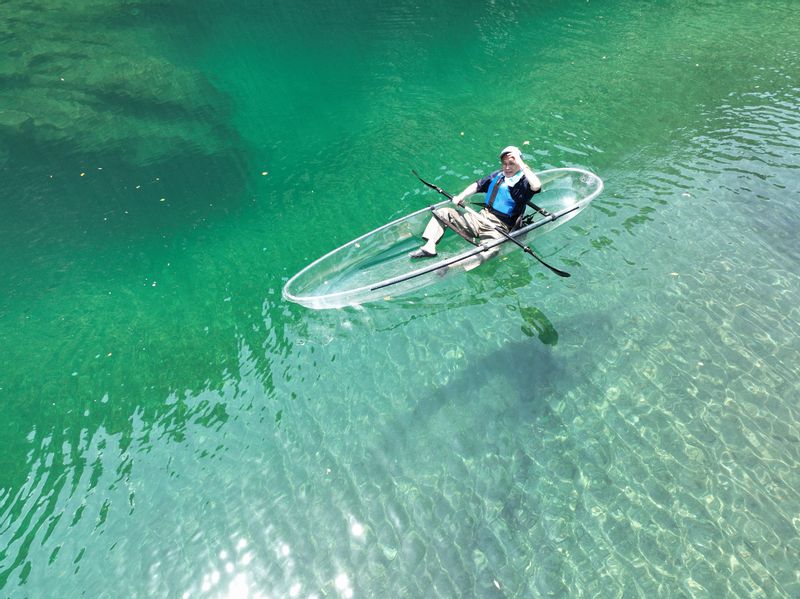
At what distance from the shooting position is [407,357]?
834cm

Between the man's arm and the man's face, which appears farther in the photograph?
the man's arm

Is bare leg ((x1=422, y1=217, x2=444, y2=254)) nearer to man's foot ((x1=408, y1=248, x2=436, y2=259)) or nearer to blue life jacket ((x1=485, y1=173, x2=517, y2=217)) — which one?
man's foot ((x1=408, y1=248, x2=436, y2=259))

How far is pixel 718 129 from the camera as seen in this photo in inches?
504

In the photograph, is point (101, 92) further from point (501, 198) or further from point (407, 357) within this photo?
point (407, 357)

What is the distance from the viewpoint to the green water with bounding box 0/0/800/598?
627 centimetres

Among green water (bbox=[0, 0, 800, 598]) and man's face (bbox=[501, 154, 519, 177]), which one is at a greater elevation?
man's face (bbox=[501, 154, 519, 177])

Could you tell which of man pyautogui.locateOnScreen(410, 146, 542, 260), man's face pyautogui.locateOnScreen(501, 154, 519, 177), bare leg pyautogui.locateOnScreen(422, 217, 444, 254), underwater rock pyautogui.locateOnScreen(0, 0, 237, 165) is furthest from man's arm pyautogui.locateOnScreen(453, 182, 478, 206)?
underwater rock pyautogui.locateOnScreen(0, 0, 237, 165)

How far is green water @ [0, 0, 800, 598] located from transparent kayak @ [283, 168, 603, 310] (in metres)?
0.59

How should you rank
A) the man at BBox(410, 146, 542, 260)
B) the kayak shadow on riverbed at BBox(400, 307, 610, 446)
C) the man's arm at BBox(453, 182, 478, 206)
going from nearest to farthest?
the kayak shadow on riverbed at BBox(400, 307, 610, 446)
the man at BBox(410, 146, 542, 260)
the man's arm at BBox(453, 182, 478, 206)

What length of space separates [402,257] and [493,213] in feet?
5.93

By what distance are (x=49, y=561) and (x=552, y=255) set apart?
8907 millimetres

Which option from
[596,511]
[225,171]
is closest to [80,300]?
[225,171]

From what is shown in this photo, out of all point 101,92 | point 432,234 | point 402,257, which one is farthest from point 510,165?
point 101,92

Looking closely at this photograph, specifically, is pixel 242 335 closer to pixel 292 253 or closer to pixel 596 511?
pixel 292 253
